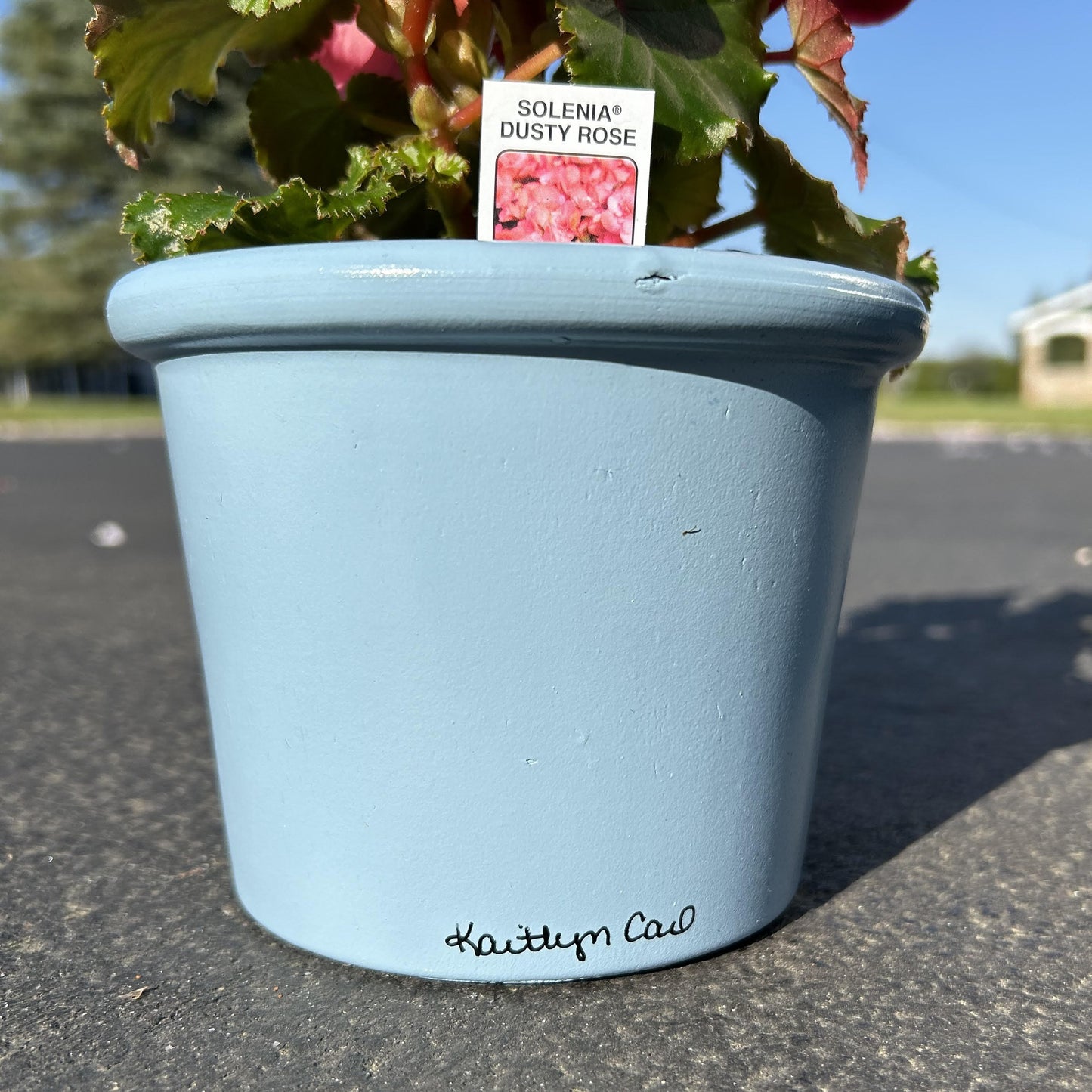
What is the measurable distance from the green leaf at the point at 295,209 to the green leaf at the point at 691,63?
168mm

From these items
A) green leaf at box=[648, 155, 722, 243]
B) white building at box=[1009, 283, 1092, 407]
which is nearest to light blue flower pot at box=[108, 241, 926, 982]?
green leaf at box=[648, 155, 722, 243]

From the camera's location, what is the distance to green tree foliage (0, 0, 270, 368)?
68.6ft

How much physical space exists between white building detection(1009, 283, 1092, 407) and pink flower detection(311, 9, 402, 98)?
96.7 feet

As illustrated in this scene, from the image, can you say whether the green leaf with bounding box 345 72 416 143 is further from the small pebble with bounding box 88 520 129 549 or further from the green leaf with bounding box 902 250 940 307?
the small pebble with bounding box 88 520 129 549

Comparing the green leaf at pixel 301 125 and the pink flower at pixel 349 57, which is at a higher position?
the pink flower at pixel 349 57

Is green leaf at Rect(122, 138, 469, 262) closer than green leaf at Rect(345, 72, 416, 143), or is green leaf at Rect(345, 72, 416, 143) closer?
green leaf at Rect(122, 138, 469, 262)

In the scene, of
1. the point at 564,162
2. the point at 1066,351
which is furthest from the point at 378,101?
the point at 1066,351

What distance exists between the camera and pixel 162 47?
3.59ft

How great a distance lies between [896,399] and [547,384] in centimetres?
3214

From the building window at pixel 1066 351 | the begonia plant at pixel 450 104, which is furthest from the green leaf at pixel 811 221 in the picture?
the building window at pixel 1066 351

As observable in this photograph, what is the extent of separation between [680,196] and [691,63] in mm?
161

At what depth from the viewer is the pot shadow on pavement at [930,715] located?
1.43 meters

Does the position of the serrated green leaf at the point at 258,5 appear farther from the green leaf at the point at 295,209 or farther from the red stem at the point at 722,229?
the red stem at the point at 722,229

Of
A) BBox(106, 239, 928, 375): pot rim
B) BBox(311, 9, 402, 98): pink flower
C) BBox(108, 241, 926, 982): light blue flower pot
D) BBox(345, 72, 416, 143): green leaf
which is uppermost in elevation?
BBox(311, 9, 402, 98): pink flower
